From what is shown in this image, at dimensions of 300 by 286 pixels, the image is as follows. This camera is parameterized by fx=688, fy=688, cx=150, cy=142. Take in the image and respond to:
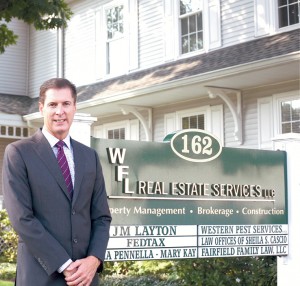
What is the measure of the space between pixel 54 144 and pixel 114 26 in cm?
1332

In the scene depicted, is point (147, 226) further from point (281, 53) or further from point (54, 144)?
point (281, 53)

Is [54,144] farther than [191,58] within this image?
No

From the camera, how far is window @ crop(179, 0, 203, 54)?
1413 cm

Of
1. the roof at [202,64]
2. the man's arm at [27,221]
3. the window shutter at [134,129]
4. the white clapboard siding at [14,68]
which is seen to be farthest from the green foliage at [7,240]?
the man's arm at [27,221]

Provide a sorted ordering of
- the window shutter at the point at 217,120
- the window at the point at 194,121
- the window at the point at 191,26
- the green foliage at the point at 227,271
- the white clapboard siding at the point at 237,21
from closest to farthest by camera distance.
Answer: the green foliage at the point at 227,271 → the white clapboard siding at the point at 237,21 → the window shutter at the point at 217,120 → the window at the point at 194,121 → the window at the point at 191,26

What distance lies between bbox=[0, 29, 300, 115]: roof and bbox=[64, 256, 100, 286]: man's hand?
318 inches

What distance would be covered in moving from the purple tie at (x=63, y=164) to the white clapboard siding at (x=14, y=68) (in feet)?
55.7

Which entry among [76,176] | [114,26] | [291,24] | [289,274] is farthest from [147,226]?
[114,26]

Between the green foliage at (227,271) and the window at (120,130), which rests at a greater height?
the window at (120,130)

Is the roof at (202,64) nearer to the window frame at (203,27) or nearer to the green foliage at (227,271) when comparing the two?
the window frame at (203,27)

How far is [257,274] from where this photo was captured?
7.30 meters

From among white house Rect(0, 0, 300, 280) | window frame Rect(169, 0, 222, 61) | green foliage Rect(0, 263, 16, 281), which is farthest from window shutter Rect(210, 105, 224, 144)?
green foliage Rect(0, 263, 16, 281)

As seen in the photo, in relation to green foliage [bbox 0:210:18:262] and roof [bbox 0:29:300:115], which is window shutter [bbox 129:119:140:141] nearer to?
roof [bbox 0:29:300:115]

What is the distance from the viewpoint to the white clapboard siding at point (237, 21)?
A: 1293cm
